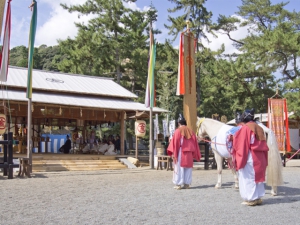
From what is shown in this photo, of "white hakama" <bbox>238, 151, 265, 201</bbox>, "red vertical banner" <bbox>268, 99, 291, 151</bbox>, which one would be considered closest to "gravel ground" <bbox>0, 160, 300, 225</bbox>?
"white hakama" <bbox>238, 151, 265, 201</bbox>

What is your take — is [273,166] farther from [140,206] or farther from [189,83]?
[189,83]

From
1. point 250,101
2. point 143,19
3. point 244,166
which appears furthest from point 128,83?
point 244,166

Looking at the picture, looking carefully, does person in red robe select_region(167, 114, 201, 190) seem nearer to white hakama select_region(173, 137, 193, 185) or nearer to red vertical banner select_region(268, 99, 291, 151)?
white hakama select_region(173, 137, 193, 185)

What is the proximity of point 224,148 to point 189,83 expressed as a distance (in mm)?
5454

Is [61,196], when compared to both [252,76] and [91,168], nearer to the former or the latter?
[91,168]

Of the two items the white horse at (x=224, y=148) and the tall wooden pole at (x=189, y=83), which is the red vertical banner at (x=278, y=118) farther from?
the white horse at (x=224, y=148)

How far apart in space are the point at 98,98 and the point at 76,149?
183 inches

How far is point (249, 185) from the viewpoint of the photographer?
6.17 meters

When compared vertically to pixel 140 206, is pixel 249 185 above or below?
above

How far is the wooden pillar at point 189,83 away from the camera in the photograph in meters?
12.8

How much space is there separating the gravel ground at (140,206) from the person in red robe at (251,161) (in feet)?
0.88

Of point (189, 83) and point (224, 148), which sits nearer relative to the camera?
point (224, 148)

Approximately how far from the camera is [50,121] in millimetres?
22062

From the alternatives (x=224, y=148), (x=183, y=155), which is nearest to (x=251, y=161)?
(x=224, y=148)
